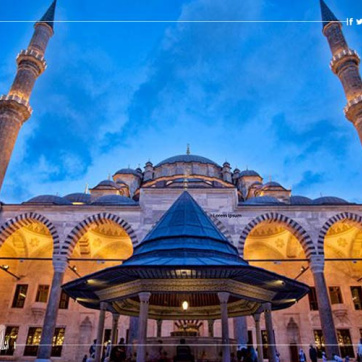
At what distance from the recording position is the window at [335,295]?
56.1ft

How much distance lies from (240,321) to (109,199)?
8.96 metres

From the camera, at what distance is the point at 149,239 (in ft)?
22.9

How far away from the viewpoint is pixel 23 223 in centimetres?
1466

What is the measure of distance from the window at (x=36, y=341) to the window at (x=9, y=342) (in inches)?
25.8

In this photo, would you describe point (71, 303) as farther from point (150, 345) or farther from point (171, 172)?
point (150, 345)

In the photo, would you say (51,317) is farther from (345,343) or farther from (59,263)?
(345,343)

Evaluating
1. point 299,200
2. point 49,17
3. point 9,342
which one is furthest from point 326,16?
point 9,342

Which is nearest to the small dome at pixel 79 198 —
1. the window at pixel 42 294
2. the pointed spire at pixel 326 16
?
the window at pixel 42 294

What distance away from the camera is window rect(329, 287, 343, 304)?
17.1 meters

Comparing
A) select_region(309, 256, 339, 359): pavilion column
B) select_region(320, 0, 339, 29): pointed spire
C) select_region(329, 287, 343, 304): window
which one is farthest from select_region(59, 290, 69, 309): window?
select_region(320, 0, 339, 29): pointed spire

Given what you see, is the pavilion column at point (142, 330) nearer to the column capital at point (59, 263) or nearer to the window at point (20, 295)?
the column capital at point (59, 263)

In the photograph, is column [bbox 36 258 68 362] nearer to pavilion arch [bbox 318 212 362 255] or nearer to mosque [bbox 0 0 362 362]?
mosque [bbox 0 0 362 362]

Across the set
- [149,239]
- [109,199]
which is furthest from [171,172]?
[149,239]

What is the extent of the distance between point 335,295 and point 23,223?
52.8 feet
